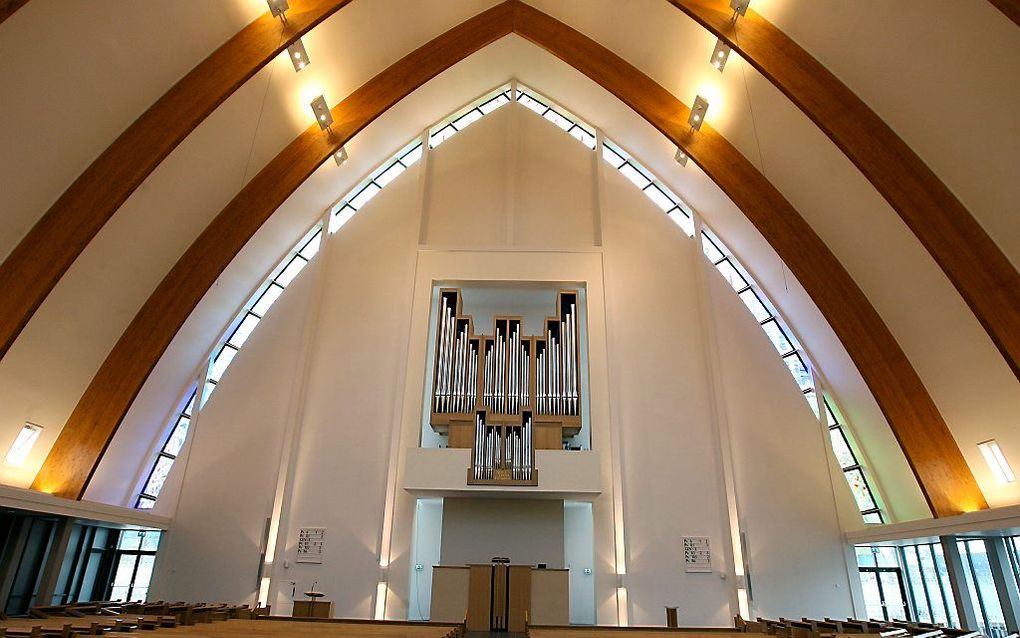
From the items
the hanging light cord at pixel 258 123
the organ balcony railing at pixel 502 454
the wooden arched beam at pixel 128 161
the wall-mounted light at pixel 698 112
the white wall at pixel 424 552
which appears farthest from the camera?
the white wall at pixel 424 552

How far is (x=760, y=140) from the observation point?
7.97m

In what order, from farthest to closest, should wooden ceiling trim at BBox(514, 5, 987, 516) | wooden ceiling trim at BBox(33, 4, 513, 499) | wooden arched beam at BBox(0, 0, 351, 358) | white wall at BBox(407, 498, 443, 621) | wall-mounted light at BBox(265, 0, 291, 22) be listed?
white wall at BBox(407, 498, 443, 621), wooden ceiling trim at BBox(33, 4, 513, 499), wooden ceiling trim at BBox(514, 5, 987, 516), wall-mounted light at BBox(265, 0, 291, 22), wooden arched beam at BBox(0, 0, 351, 358)

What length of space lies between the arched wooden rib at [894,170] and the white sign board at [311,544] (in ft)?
27.0

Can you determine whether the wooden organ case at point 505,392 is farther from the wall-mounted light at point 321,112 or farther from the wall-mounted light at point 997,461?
the wall-mounted light at point 997,461

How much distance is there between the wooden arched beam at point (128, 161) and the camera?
19.5 feet

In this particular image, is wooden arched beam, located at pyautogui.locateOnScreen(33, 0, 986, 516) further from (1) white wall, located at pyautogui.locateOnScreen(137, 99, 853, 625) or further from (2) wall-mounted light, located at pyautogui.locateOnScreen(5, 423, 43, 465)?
(1) white wall, located at pyautogui.locateOnScreen(137, 99, 853, 625)

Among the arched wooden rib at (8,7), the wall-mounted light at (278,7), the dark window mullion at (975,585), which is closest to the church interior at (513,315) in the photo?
the dark window mullion at (975,585)

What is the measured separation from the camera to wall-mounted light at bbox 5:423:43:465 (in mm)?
6734

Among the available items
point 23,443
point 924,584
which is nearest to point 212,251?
point 23,443

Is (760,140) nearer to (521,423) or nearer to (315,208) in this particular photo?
(521,423)

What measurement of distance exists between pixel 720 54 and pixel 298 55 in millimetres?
5194

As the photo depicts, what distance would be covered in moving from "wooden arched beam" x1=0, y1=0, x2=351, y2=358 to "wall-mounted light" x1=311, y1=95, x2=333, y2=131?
4.33 ft

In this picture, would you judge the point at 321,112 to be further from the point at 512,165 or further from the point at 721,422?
the point at 721,422

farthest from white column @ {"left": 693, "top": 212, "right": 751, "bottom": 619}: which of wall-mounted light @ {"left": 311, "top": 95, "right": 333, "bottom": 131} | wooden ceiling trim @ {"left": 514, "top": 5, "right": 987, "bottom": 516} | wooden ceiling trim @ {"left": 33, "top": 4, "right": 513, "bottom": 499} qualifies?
wall-mounted light @ {"left": 311, "top": 95, "right": 333, "bottom": 131}
